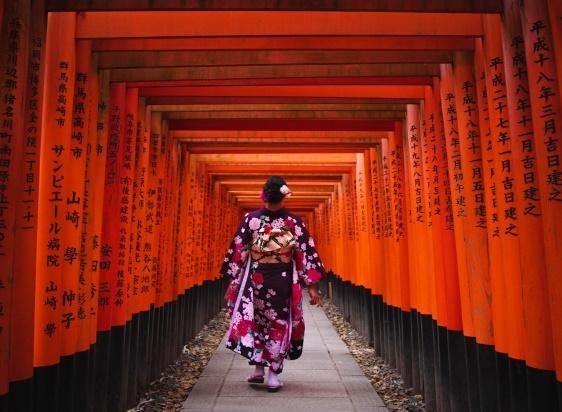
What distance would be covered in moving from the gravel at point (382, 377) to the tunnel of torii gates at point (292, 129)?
0.49ft

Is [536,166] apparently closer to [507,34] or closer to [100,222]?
[507,34]

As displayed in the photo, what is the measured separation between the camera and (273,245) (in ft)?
15.7

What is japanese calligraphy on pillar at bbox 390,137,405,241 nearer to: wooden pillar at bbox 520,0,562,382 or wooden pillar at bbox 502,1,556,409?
wooden pillar at bbox 502,1,556,409

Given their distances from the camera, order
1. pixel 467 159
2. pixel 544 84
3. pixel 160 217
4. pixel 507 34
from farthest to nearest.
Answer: pixel 160 217 < pixel 467 159 < pixel 507 34 < pixel 544 84

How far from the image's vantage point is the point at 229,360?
20.5 feet

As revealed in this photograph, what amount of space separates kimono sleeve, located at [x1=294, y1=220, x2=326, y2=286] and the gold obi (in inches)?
6.1

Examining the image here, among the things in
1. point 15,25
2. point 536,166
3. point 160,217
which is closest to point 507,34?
point 536,166

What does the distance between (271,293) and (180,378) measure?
1.63m

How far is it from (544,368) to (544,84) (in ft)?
4.46

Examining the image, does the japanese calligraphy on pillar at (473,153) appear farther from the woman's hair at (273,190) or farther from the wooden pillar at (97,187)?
the wooden pillar at (97,187)

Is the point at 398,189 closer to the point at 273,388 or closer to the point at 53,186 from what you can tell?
the point at 273,388

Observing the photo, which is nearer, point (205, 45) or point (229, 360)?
point (205, 45)

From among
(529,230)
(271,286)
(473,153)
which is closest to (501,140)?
(473,153)

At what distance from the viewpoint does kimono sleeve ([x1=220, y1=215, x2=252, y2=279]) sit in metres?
4.96
